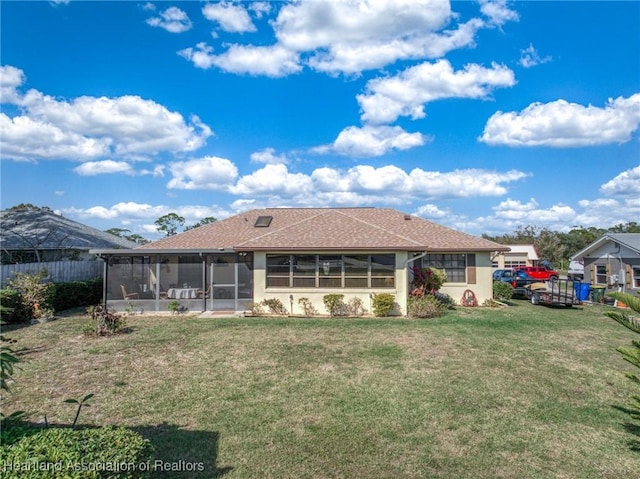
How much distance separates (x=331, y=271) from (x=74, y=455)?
13.5 metres

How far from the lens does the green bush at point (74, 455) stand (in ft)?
9.86

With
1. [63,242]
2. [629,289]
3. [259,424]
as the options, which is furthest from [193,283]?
[629,289]

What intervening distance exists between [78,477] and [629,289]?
27.0 meters

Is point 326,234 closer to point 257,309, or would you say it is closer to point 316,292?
point 316,292

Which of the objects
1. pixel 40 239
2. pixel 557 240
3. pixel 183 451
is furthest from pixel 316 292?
pixel 557 240

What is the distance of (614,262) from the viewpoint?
23828 mm

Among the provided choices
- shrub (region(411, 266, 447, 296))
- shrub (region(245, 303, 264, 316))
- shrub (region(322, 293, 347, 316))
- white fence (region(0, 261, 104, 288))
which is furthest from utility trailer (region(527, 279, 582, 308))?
white fence (region(0, 261, 104, 288))

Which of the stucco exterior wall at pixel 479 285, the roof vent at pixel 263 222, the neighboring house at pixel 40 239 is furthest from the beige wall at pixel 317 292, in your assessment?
the neighboring house at pixel 40 239

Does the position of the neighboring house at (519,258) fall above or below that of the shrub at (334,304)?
above

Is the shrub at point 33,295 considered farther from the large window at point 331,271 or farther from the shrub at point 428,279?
the shrub at point 428,279

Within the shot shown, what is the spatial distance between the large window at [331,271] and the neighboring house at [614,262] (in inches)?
603

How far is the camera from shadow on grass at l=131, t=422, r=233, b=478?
5.02 meters

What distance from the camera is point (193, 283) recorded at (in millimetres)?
17328

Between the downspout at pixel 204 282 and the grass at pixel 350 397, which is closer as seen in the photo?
the grass at pixel 350 397
